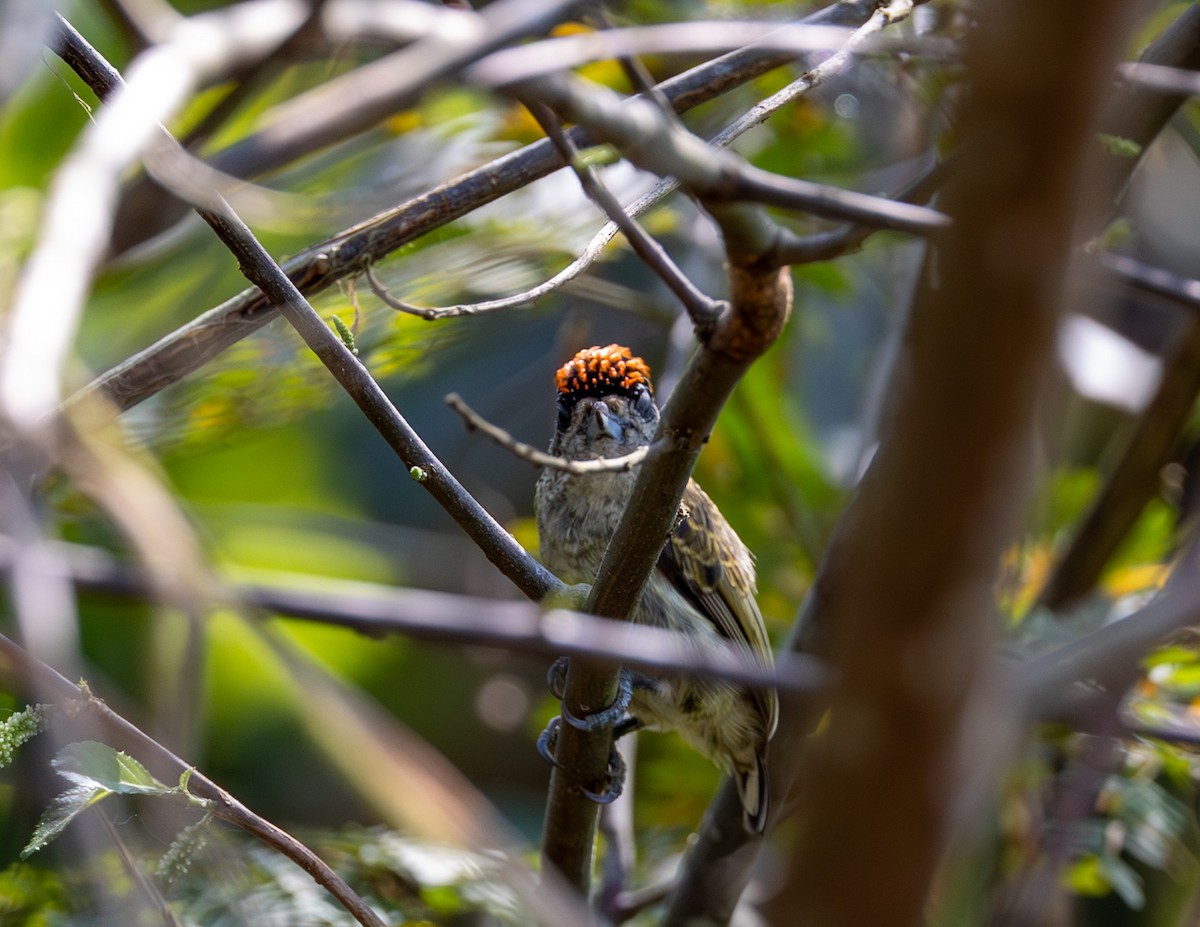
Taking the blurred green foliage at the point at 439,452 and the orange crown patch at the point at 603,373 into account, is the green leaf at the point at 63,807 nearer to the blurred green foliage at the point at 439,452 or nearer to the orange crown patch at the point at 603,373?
the blurred green foliage at the point at 439,452

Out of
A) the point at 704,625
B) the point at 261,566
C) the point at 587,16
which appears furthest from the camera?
the point at 261,566

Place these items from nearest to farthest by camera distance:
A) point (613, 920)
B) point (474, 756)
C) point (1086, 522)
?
1. point (613, 920)
2. point (1086, 522)
3. point (474, 756)

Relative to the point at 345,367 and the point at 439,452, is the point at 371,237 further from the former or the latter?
the point at 439,452

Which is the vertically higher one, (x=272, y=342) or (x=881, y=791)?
(x=272, y=342)

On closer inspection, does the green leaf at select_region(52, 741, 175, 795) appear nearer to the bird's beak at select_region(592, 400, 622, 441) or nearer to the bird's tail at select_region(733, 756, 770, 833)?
the bird's tail at select_region(733, 756, 770, 833)

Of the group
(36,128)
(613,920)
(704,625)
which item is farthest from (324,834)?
(36,128)

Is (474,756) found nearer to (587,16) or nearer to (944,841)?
(587,16)

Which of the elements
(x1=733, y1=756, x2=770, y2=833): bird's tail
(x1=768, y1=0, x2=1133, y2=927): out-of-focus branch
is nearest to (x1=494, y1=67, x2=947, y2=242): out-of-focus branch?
(x1=768, y1=0, x2=1133, y2=927): out-of-focus branch

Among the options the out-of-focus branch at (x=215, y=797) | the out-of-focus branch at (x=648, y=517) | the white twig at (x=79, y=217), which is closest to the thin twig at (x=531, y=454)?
the out-of-focus branch at (x=648, y=517)

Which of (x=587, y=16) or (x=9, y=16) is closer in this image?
(x=9, y=16)
